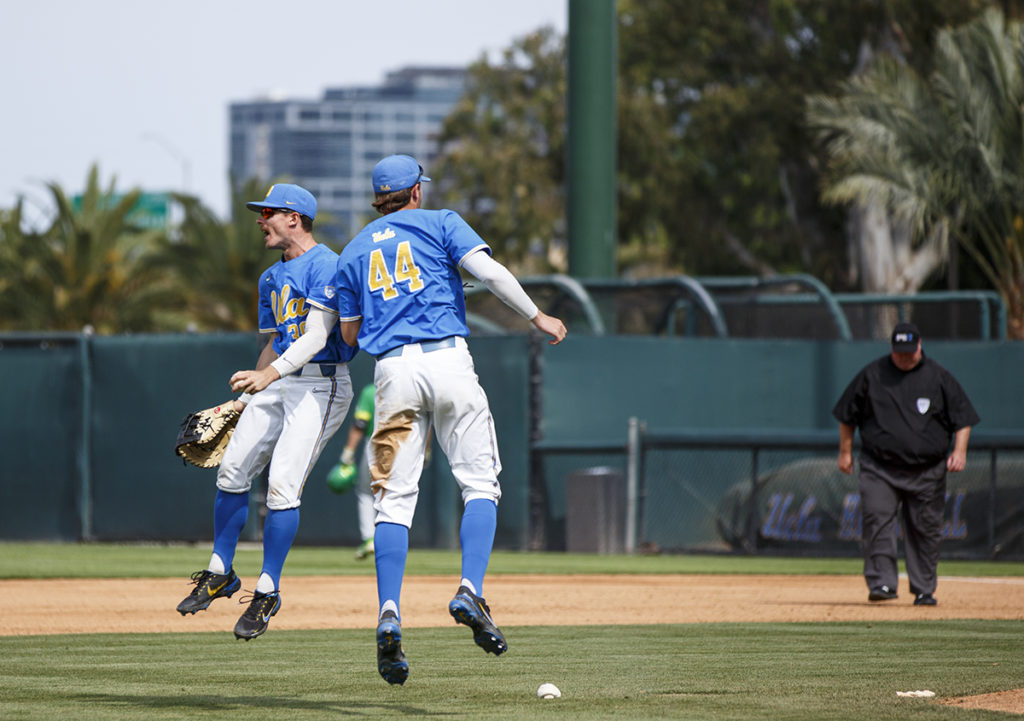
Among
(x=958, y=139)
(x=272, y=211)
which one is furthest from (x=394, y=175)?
(x=958, y=139)

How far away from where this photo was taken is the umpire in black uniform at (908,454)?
1048 centimetres

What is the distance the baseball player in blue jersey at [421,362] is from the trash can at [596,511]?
9.15 meters

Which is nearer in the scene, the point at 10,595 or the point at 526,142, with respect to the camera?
the point at 10,595

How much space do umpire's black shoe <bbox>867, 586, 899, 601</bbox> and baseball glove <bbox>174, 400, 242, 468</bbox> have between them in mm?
4926

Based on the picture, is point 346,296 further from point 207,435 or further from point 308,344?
point 207,435

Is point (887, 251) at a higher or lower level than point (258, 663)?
higher

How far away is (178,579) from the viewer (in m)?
12.9

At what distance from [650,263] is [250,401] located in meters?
42.2

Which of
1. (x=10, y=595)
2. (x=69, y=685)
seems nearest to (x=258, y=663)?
(x=69, y=685)

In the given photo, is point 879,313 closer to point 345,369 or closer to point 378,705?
point 345,369

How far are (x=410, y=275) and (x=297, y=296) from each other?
122cm

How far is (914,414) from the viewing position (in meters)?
10.6

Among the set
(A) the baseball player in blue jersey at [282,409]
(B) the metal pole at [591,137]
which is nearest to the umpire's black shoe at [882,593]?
(A) the baseball player in blue jersey at [282,409]

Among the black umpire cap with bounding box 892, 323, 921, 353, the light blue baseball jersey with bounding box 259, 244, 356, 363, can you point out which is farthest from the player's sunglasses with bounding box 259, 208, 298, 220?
the black umpire cap with bounding box 892, 323, 921, 353
